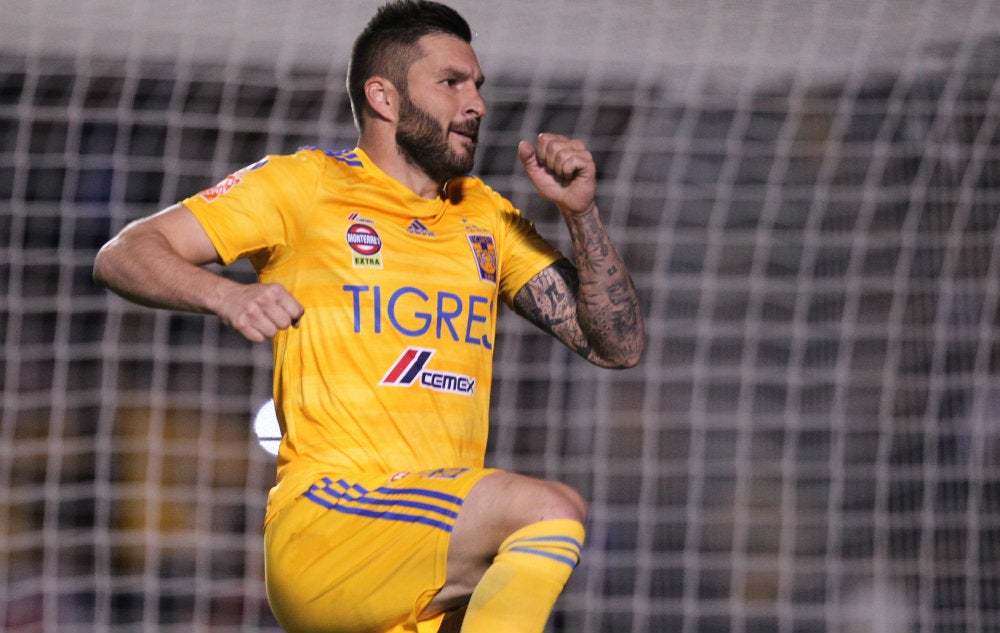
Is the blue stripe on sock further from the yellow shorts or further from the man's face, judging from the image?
the man's face

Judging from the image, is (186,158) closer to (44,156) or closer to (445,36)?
(44,156)

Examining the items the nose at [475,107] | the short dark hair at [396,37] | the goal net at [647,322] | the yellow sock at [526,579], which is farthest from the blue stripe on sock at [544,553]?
the goal net at [647,322]

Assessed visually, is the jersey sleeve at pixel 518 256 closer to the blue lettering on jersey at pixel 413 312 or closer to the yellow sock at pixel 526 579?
the blue lettering on jersey at pixel 413 312

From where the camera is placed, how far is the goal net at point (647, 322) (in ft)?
18.7

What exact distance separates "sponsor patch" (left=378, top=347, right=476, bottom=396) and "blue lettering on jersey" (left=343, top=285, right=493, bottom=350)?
46 millimetres

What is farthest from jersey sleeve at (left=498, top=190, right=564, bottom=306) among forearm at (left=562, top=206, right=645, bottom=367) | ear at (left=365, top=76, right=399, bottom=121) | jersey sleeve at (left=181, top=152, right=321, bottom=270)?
jersey sleeve at (left=181, top=152, right=321, bottom=270)

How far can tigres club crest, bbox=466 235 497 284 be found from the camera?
10.0 ft

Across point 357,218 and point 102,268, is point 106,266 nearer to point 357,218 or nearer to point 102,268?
point 102,268

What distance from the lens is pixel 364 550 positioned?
103 inches

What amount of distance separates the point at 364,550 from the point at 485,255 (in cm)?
80

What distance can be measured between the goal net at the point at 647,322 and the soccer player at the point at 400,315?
8.14 feet

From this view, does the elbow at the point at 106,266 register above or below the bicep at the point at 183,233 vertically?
below

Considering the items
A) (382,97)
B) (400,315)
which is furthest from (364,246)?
(382,97)

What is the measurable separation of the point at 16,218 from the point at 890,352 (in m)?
3.98
